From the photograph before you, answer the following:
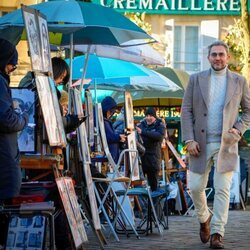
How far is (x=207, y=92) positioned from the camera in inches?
433

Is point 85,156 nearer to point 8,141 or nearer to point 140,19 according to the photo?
point 8,141

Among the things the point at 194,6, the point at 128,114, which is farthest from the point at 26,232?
the point at 194,6

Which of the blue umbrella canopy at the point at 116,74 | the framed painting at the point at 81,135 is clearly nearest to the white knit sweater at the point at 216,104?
the framed painting at the point at 81,135

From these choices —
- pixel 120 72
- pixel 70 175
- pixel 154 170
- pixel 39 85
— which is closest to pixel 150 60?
pixel 120 72

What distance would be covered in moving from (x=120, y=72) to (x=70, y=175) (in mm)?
6548

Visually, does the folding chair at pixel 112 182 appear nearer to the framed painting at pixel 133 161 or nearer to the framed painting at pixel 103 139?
the framed painting at pixel 103 139

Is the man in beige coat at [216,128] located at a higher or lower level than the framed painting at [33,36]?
lower

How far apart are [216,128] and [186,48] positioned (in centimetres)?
2989

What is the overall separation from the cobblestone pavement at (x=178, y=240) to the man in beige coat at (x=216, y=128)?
1.20 ft

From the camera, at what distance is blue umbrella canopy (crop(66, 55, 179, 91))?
16234mm

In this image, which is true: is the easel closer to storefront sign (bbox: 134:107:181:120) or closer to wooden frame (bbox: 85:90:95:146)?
wooden frame (bbox: 85:90:95:146)

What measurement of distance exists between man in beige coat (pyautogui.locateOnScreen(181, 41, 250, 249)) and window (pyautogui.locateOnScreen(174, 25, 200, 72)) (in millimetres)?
29185

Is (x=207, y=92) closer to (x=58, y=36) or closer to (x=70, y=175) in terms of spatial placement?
(x=70, y=175)

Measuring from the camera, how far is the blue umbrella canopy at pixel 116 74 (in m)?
16.2
